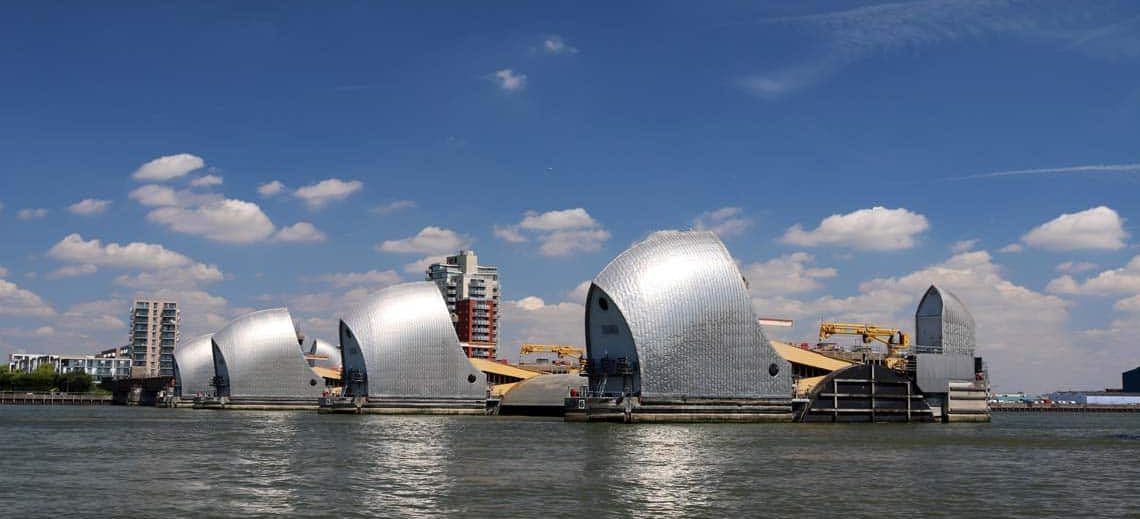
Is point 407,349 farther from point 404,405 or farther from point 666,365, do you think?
point 666,365

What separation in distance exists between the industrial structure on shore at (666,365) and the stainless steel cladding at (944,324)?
0.16m

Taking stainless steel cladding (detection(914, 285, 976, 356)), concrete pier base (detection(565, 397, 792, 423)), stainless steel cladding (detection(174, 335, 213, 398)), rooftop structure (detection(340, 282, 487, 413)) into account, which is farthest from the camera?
stainless steel cladding (detection(174, 335, 213, 398))

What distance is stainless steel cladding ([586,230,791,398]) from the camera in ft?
304

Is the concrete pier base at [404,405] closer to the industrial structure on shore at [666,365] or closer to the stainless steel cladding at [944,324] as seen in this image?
the industrial structure on shore at [666,365]

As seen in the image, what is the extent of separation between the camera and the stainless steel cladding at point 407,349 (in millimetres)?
119875

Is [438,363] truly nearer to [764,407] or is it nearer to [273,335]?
[273,335]

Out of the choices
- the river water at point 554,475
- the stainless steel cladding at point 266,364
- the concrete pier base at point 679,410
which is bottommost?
the river water at point 554,475

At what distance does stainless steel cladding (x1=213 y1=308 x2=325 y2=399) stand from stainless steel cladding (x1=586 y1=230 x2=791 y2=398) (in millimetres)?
53836

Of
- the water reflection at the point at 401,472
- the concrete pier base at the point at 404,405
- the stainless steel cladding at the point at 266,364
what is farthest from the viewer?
the stainless steel cladding at the point at 266,364

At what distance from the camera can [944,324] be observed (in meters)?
108

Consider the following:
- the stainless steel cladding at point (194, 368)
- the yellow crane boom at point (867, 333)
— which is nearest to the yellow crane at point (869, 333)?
the yellow crane boom at point (867, 333)

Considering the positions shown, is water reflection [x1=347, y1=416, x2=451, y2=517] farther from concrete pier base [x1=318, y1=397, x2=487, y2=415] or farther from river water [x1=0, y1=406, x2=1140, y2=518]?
concrete pier base [x1=318, y1=397, x2=487, y2=415]

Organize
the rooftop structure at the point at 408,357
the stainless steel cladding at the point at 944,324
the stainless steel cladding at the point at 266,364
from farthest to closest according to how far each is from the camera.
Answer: the stainless steel cladding at the point at 266,364
the rooftop structure at the point at 408,357
the stainless steel cladding at the point at 944,324

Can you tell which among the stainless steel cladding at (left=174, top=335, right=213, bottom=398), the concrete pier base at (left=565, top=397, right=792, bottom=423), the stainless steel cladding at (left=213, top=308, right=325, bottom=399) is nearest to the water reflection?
the concrete pier base at (left=565, top=397, right=792, bottom=423)
